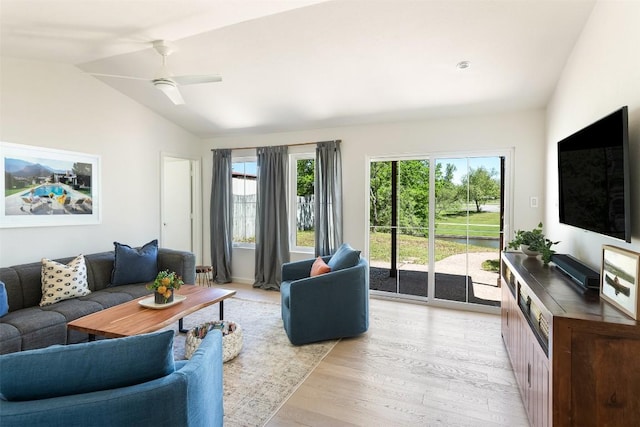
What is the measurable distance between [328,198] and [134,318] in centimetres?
289

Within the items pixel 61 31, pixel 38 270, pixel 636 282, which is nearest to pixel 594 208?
pixel 636 282

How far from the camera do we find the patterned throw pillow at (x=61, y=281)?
3061 mm

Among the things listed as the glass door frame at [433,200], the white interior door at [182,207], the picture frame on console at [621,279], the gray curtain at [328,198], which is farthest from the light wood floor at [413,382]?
the white interior door at [182,207]

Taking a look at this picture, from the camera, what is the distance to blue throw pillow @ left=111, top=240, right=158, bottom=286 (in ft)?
12.1

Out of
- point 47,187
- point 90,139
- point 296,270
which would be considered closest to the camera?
point 47,187

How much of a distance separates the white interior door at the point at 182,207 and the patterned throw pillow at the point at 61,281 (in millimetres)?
2229

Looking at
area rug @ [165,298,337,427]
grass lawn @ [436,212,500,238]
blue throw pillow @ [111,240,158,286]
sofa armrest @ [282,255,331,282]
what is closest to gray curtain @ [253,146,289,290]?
sofa armrest @ [282,255,331,282]

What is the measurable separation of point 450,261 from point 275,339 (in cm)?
249

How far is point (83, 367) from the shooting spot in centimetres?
113

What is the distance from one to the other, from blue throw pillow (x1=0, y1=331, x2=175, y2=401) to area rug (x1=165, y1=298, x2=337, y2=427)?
42.1 inches

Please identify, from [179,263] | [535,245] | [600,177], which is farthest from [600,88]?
[179,263]

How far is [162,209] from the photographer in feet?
16.1

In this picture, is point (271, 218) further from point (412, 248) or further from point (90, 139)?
point (90, 139)

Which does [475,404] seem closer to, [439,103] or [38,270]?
[439,103]
